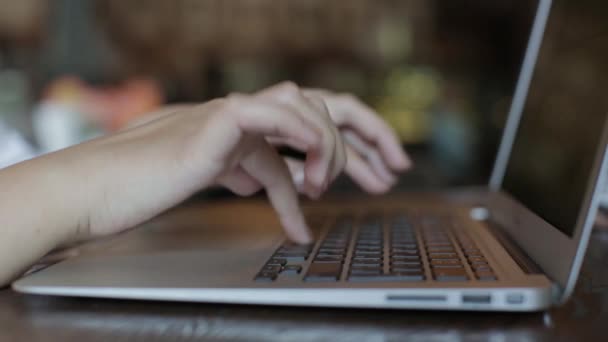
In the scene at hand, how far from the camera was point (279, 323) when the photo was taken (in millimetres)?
363

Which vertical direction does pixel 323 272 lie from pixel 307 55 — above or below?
below

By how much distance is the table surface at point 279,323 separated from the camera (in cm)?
34

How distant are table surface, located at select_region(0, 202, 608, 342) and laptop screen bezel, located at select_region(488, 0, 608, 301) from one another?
0.03 m

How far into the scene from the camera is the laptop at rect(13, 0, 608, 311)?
1.20 ft

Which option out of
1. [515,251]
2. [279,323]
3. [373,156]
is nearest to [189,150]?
[279,323]

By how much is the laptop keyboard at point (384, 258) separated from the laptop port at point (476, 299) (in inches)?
1.0

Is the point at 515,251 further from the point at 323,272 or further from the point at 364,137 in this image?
the point at 364,137

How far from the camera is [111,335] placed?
0.36 metres

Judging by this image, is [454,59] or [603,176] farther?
[454,59]

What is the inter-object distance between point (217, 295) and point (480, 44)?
3.11 metres

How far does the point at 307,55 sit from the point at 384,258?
2.81 meters

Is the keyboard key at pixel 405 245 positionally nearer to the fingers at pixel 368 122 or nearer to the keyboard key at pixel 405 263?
the keyboard key at pixel 405 263

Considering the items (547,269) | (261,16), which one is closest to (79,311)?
(547,269)

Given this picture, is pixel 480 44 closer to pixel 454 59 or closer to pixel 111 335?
pixel 454 59
